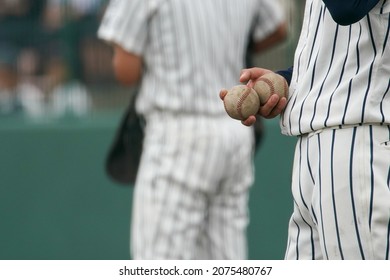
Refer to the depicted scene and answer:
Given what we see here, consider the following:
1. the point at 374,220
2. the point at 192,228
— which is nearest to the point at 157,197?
the point at 192,228

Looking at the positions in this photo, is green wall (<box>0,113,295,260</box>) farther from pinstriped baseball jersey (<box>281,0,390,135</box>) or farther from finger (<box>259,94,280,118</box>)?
pinstriped baseball jersey (<box>281,0,390,135</box>)

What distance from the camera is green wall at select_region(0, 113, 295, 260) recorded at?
725cm

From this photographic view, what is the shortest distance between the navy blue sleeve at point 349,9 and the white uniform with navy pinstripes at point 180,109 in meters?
2.35

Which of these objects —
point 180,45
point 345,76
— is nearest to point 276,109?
point 345,76

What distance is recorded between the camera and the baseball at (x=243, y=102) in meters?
3.37

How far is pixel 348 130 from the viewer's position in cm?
317

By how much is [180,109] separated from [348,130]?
236cm

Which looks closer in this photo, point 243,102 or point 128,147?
point 243,102

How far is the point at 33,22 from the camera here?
24.6 feet

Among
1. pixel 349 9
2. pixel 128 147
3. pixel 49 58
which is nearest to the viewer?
pixel 349 9

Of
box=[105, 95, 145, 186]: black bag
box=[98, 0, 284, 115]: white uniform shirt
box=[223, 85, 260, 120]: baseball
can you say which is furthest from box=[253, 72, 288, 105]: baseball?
box=[105, 95, 145, 186]: black bag

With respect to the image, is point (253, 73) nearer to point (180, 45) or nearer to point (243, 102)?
point (243, 102)
